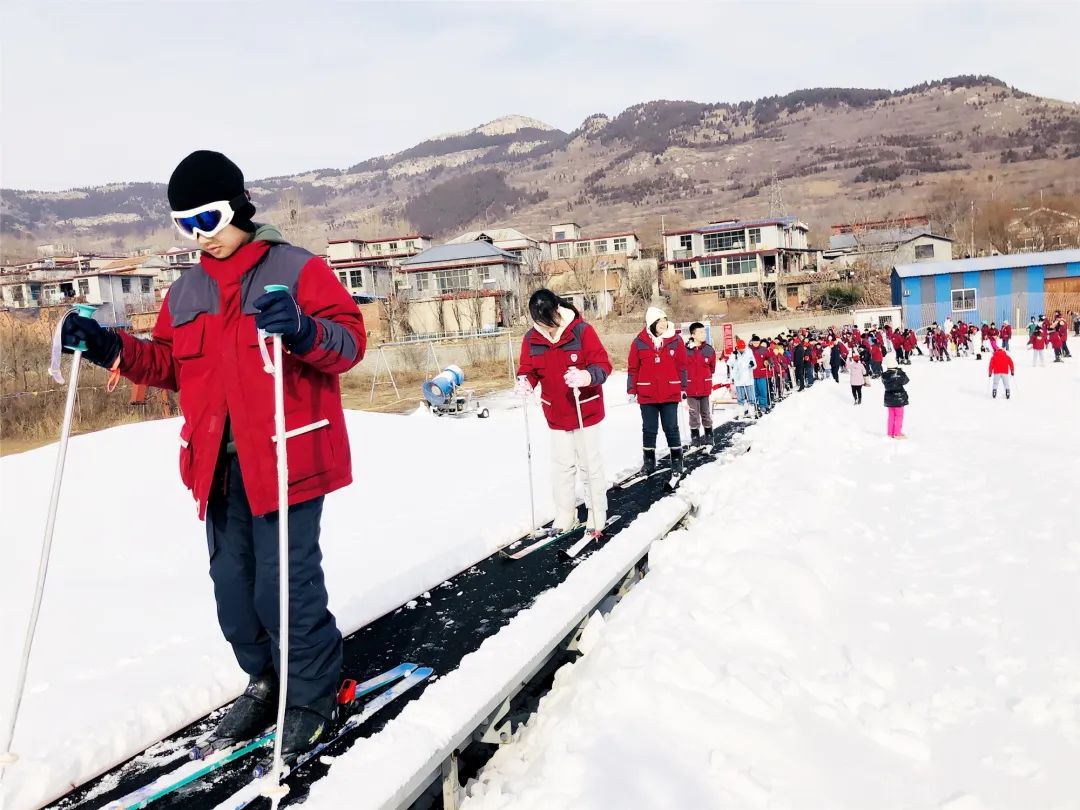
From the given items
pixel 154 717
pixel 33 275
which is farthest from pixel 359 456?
pixel 33 275

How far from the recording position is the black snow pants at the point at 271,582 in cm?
261

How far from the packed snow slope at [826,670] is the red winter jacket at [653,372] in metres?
1.29

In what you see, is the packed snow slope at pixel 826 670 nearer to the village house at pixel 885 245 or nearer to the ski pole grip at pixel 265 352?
the ski pole grip at pixel 265 352

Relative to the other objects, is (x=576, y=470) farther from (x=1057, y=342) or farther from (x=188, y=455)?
(x=1057, y=342)

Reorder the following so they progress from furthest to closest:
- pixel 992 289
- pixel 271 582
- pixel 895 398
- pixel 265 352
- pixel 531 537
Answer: pixel 992 289 < pixel 895 398 < pixel 531 537 < pixel 271 582 < pixel 265 352

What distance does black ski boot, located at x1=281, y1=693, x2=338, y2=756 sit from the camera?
8.46 feet

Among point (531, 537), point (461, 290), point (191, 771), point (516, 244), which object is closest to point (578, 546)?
point (531, 537)

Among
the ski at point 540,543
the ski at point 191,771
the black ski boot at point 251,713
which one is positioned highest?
the black ski boot at point 251,713

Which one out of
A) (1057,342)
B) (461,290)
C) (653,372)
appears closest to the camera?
(653,372)

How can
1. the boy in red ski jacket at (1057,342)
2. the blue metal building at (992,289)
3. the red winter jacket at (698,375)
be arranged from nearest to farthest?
the red winter jacket at (698,375)
the boy in red ski jacket at (1057,342)
the blue metal building at (992,289)

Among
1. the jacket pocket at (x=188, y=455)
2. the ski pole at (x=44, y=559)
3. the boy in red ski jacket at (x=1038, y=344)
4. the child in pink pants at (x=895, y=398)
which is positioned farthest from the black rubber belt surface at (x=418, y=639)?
the boy in red ski jacket at (x=1038, y=344)

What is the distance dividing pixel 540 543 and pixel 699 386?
5883mm

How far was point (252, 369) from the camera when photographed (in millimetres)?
2533

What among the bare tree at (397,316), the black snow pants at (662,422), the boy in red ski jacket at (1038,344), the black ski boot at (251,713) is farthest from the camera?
the bare tree at (397,316)
